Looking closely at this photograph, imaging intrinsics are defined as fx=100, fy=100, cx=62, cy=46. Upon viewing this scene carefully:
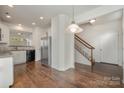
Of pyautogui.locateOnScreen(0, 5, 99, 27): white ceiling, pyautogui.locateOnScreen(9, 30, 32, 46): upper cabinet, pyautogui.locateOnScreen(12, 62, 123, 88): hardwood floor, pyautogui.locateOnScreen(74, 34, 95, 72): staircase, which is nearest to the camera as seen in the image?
pyautogui.locateOnScreen(12, 62, 123, 88): hardwood floor

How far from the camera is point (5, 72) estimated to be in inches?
96.5

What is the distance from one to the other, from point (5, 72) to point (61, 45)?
249 centimetres

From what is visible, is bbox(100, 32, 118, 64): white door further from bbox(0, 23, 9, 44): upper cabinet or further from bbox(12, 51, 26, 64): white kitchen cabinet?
bbox(0, 23, 9, 44): upper cabinet

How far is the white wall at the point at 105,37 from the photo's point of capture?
18.3ft

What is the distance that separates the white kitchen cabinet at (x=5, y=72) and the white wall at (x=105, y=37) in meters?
4.78

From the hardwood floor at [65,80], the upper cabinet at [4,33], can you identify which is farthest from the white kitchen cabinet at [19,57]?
the hardwood floor at [65,80]

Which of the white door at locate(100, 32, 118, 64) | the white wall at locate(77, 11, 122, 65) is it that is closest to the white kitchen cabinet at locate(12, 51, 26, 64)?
the white wall at locate(77, 11, 122, 65)

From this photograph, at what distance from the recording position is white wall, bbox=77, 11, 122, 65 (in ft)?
18.3

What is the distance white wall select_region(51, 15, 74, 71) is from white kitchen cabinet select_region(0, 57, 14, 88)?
87.9 inches

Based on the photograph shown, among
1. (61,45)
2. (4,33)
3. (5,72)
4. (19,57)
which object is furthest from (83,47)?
(4,33)

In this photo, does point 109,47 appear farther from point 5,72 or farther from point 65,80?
point 5,72

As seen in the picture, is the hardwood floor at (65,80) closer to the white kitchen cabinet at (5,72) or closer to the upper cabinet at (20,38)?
the white kitchen cabinet at (5,72)

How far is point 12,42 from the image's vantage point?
668 cm
